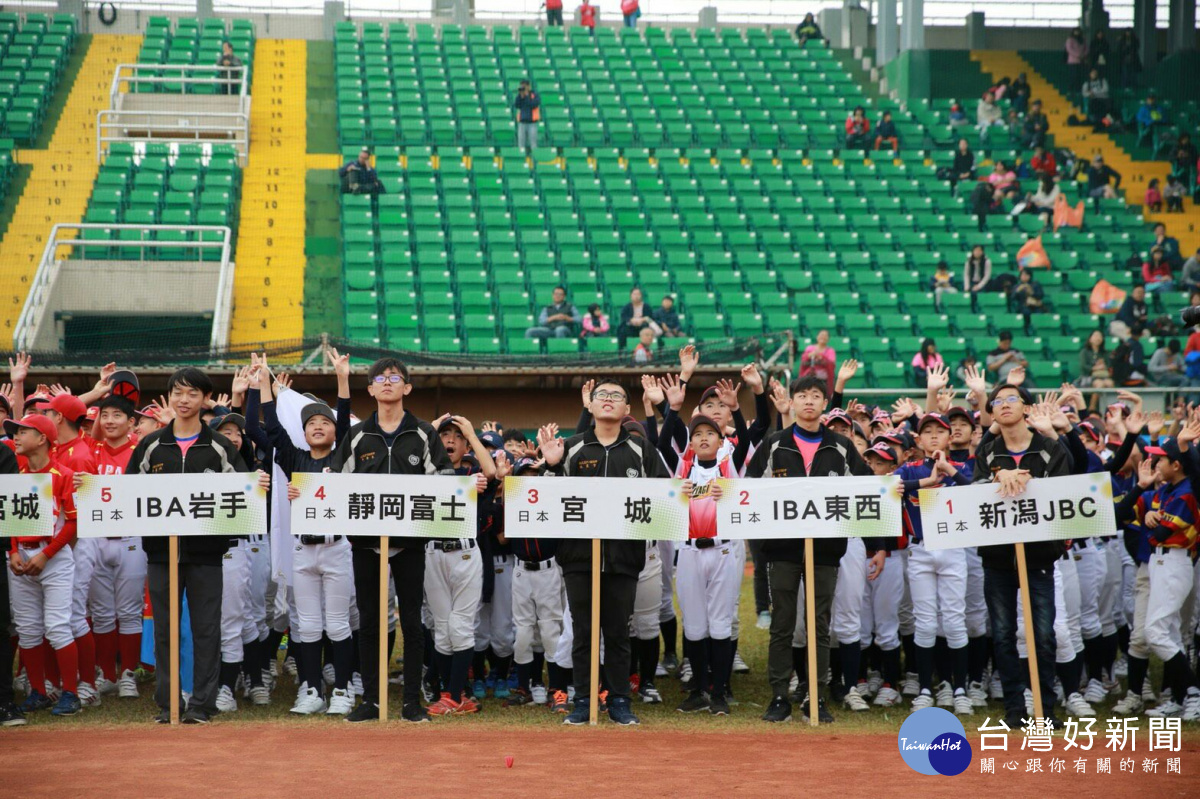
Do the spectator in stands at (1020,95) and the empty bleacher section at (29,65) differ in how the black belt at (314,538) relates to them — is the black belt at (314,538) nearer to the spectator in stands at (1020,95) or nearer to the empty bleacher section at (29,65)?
the empty bleacher section at (29,65)

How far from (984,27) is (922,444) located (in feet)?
79.3

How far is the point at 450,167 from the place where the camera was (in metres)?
22.4

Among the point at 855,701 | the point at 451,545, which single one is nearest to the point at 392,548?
the point at 451,545

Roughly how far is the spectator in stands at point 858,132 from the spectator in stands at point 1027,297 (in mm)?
6366

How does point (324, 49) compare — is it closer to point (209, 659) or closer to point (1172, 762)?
point (209, 659)

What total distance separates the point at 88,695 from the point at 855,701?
499 cm

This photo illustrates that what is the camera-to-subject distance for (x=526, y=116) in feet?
77.2

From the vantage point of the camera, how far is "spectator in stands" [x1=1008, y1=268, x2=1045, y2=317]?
1864 cm

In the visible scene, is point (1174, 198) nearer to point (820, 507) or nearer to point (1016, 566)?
point (1016, 566)

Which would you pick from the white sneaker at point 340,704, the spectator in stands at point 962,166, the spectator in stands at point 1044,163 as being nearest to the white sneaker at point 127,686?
the white sneaker at point 340,704

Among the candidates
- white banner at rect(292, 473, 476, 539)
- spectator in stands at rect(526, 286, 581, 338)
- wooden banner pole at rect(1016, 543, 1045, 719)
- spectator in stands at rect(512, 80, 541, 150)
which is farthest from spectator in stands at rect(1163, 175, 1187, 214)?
white banner at rect(292, 473, 476, 539)

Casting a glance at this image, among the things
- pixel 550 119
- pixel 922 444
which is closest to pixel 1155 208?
pixel 550 119

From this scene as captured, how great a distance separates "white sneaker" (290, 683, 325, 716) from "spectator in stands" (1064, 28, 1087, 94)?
25476mm

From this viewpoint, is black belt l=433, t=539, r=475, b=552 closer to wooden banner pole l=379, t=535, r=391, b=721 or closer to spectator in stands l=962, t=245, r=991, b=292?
wooden banner pole l=379, t=535, r=391, b=721
